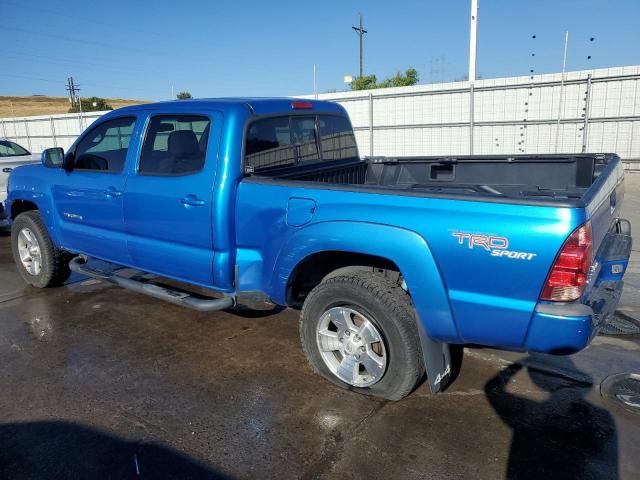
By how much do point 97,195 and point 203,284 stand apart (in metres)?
1.44

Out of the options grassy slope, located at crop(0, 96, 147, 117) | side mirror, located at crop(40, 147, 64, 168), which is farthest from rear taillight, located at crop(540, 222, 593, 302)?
grassy slope, located at crop(0, 96, 147, 117)

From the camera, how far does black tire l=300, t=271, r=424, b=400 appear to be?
2957mm

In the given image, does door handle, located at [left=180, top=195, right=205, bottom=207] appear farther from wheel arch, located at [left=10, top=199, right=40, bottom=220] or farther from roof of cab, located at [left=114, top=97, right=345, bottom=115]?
wheel arch, located at [left=10, top=199, right=40, bottom=220]

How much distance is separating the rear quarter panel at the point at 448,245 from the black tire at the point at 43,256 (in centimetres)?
330

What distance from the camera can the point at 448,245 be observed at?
8.56 feet

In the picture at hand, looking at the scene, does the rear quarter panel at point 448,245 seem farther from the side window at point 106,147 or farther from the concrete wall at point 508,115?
the concrete wall at point 508,115

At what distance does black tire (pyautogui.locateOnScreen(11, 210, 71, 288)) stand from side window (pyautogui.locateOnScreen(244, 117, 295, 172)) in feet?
9.51

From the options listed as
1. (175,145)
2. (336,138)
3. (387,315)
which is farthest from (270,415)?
(336,138)

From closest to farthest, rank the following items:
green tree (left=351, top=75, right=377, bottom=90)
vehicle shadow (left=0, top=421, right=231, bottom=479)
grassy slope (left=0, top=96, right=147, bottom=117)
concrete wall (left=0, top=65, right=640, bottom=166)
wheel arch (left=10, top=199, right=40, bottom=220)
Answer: vehicle shadow (left=0, top=421, right=231, bottom=479) → wheel arch (left=10, top=199, right=40, bottom=220) → concrete wall (left=0, top=65, right=640, bottom=166) → green tree (left=351, top=75, right=377, bottom=90) → grassy slope (left=0, top=96, right=147, bottom=117)

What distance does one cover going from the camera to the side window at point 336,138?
454 cm

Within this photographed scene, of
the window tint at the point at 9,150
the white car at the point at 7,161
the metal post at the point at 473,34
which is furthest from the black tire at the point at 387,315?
the metal post at the point at 473,34

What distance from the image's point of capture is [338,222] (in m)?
2.99

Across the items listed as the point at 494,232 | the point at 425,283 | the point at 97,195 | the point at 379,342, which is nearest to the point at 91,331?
the point at 97,195

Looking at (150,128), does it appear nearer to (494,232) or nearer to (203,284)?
(203,284)
